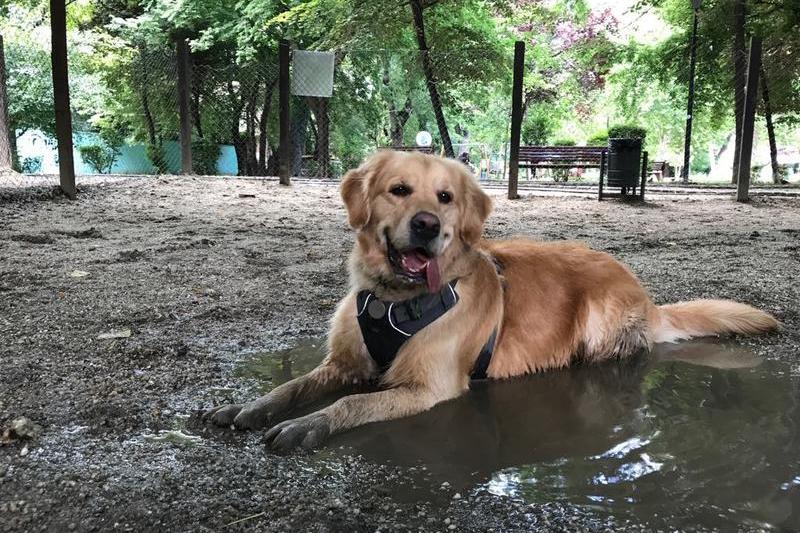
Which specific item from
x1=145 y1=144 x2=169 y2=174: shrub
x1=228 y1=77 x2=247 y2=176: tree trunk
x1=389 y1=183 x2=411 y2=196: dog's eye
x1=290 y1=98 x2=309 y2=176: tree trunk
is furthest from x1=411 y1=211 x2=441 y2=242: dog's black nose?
x1=145 y1=144 x2=169 y2=174: shrub

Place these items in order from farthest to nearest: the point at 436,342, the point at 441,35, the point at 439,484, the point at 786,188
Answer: the point at 441,35, the point at 786,188, the point at 436,342, the point at 439,484

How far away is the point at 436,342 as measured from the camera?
2.82m

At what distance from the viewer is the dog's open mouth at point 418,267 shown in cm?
280

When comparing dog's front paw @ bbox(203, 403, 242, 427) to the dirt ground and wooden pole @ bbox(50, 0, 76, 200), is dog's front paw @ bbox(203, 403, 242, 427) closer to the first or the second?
the dirt ground

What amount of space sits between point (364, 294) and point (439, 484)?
3.59 ft

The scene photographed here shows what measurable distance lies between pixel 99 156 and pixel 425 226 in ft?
68.2

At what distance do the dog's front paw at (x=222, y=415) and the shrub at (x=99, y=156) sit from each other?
804 inches

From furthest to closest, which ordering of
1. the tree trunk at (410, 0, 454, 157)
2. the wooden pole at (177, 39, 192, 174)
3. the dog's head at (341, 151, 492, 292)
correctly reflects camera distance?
the tree trunk at (410, 0, 454, 157), the wooden pole at (177, 39, 192, 174), the dog's head at (341, 151, 492, 292)

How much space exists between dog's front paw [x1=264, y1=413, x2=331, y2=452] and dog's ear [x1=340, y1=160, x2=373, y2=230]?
3.29 ft

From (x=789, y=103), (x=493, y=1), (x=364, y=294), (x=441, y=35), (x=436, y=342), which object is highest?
(x=493, y=1)

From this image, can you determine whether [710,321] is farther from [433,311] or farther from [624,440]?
[433,311]

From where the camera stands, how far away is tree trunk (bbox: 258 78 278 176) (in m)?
17.3

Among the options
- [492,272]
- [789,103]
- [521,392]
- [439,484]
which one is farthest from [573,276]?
[789,103]

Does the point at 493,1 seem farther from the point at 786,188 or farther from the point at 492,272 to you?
the point at 492,272
